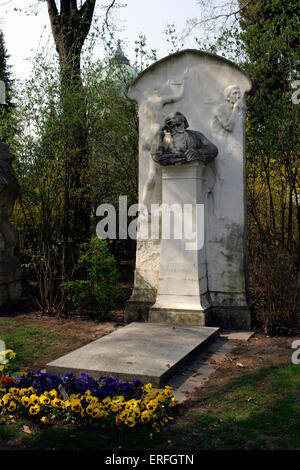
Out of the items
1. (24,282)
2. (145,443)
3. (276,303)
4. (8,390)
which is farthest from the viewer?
(24,282)

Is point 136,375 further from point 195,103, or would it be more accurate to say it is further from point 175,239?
point 195,103

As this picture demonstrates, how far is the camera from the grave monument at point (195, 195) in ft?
21.7

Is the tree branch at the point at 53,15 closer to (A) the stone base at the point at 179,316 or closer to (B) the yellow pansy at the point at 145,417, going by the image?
(A) the stone base at the point at 179,316

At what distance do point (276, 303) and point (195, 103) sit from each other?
296 cm

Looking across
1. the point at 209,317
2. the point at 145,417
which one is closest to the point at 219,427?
the point at 145,417

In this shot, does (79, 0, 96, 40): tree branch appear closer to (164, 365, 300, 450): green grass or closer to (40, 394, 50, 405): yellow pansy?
(164, 365, 300, 450): green grass

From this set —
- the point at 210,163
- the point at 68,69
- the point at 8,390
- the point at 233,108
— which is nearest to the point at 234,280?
the point at 210,163

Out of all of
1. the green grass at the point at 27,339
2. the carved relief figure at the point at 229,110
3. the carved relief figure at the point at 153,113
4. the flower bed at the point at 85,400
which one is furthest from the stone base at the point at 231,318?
the flower bed at the point at 85,400

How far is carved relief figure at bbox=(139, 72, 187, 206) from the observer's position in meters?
7.09

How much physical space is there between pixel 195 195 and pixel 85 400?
361 cm

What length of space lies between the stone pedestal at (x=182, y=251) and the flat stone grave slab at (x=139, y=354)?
15.8 inches

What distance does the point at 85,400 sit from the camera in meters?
3.66

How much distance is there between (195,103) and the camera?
7.02 m

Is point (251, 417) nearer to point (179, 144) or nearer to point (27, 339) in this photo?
point (27, 339)
